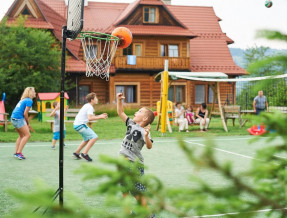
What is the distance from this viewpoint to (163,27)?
31.9m

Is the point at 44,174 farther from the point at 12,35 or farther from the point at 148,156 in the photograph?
the point at 12,35

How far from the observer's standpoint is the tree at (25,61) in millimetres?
23656

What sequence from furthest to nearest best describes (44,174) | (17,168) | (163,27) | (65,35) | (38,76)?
(163,27) < (38,76) < (17,168) < (44,174) < (65,35)

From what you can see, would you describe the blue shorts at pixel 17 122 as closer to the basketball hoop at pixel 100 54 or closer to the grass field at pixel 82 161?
the grass field at pixel 82 161

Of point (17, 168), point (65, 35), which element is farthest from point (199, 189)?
point (17, 168)

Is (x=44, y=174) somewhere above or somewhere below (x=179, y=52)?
below

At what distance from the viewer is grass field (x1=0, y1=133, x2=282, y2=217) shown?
266 inches

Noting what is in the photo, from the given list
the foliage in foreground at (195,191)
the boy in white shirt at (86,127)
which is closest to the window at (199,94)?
the boy in white shirt at (86,127)

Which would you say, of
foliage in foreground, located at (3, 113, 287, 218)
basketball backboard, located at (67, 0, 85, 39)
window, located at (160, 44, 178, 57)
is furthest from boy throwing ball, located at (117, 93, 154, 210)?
window, located at (160, 44, 178, 57)

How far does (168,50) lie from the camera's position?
107 feet

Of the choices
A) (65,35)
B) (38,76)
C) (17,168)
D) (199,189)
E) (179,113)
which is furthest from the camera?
(38,76)

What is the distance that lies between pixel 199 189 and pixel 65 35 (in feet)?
14.1

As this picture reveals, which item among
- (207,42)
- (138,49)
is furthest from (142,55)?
(207,42)

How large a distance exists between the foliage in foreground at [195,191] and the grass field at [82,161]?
10.4 feet
